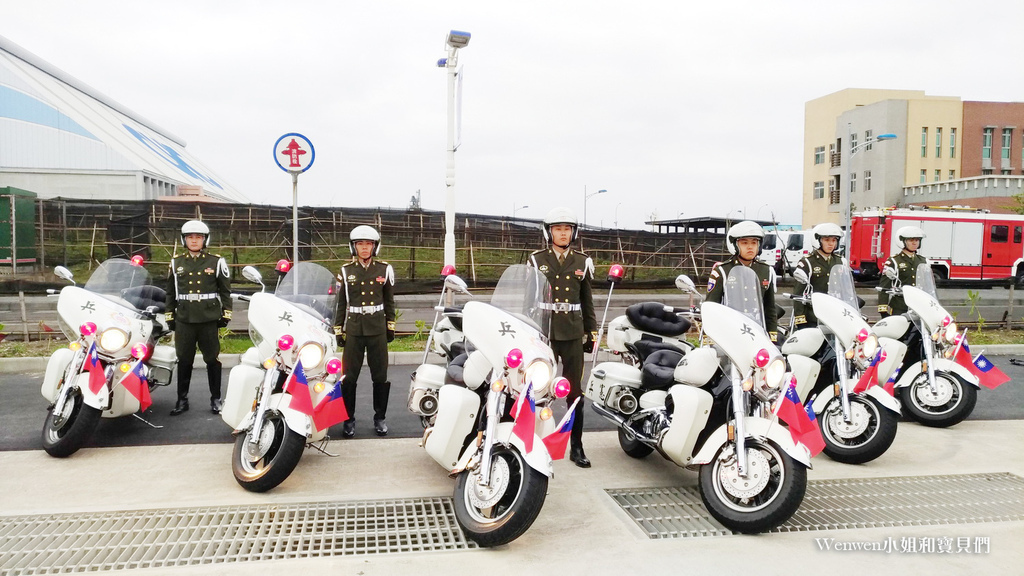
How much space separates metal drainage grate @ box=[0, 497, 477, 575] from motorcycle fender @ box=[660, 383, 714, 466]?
1459 mm

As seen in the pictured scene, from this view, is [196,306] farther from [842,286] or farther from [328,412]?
[842,286]

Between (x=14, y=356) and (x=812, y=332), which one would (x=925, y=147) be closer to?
(x=812, y=332)

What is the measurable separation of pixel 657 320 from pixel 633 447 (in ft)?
3.39

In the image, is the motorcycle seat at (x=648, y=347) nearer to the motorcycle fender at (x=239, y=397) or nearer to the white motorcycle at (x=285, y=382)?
the white motorcycle at (x=285, y=382)

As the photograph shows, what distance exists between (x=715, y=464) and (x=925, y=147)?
51.1 m

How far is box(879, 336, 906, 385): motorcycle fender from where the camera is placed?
6070 mm

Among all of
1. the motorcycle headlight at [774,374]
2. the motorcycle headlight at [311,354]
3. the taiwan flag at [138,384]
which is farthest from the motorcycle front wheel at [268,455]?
the motorcycle headlight at [774,374]

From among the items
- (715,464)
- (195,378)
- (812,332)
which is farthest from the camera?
(195,378)

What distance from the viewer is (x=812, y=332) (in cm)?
585

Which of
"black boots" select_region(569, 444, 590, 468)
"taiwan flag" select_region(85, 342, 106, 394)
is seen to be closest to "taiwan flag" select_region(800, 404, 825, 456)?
"black boots" select_region(569, 444, 590, 468)

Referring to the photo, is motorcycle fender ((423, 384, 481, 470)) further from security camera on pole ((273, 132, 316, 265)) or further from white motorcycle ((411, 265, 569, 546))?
security camera on pole ((273, 132, 316, 265))

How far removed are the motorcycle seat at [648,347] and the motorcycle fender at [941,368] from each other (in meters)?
2.71

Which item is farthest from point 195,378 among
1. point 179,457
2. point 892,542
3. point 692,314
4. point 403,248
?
point 403,248

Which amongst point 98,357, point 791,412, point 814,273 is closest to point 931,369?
point 814,273
